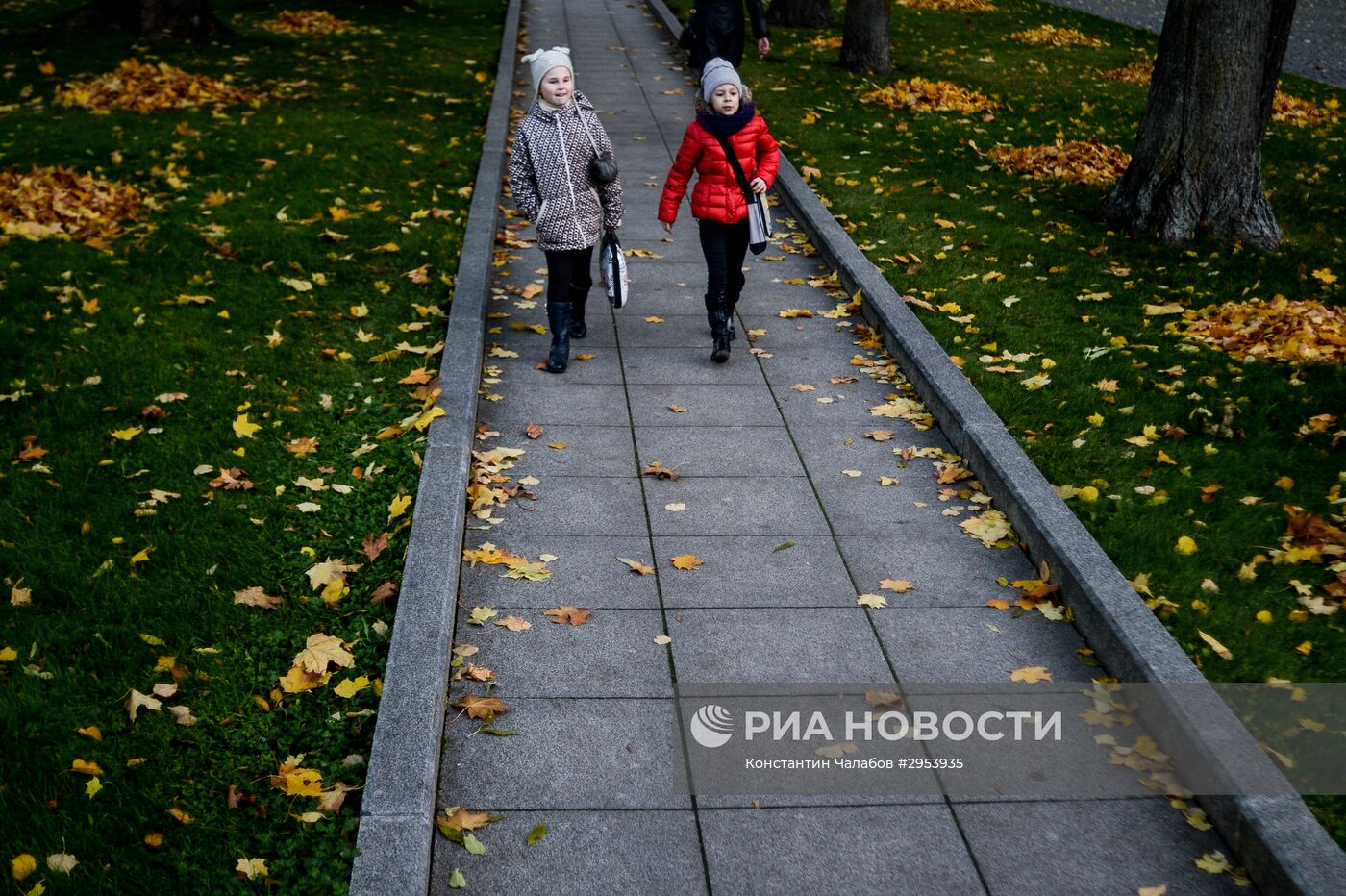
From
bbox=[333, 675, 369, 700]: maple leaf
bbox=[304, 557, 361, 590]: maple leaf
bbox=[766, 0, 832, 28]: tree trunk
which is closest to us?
bbox=[333, 675, 369, 700]: maple leaf

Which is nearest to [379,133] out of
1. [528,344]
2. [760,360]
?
[528,344]

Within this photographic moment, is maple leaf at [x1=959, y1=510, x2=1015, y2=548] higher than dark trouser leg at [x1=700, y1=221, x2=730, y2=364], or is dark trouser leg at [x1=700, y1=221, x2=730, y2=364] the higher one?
dark trouser leg at [x1=700, y1=221, x2=730, y2=364]

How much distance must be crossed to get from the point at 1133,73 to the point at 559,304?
13170mm

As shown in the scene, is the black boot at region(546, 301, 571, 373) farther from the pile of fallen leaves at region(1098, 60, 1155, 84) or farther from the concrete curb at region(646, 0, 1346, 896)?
the pile of fallen leaves at region(1098, 60, 1155, 84)

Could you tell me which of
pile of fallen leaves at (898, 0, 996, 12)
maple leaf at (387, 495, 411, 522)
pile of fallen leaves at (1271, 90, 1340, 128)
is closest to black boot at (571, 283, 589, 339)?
maple leaf at (387, 495, 411, 522)

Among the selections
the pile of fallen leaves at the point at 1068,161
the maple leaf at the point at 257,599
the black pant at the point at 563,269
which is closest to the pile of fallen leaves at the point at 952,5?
the pile of fallen leaves at the point at 1068,161

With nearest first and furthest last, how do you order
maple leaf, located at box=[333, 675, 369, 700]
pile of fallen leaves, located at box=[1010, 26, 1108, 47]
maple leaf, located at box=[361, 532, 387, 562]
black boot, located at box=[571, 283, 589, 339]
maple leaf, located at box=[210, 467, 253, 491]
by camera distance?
1. maple leaf, located at box=[333, 675, 369, 700]
2. maple leaf, located at box=[361, 532, 387, 562]
3. maple leaf, located at box=[210, 467, 253, 491]
4. black boot, located at box=[571, 283, 589, 339]
5. pile of fallen leaves, located at box=[1010, 26, 1108, 47]

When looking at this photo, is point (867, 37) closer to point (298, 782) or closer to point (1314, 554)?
point (1314, 554)

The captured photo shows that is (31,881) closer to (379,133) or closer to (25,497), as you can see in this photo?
(25,497)

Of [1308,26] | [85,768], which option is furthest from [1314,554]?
[1308,26]

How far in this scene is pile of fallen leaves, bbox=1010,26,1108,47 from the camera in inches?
756

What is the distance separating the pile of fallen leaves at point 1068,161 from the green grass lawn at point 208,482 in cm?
535

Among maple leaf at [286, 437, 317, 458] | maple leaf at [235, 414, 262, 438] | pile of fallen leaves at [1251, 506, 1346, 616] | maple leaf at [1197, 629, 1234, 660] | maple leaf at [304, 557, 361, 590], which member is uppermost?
pile of fallen leaves at [1251, 506, 1346, 616]

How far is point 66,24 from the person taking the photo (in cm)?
1703
